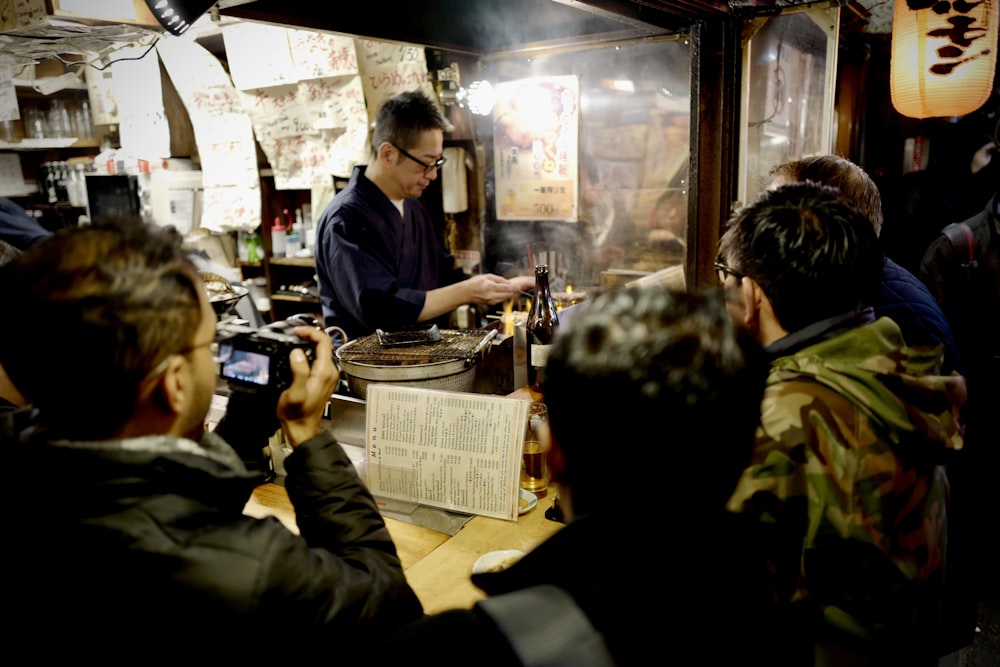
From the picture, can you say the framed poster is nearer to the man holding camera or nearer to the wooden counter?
the wooden counter

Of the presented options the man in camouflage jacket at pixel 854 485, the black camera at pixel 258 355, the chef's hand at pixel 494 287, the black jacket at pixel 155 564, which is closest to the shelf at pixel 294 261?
the chef's hand at pixel 494 287

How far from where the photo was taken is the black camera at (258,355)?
1.71 m

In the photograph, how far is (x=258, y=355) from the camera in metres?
1.73

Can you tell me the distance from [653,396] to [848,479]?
791mm

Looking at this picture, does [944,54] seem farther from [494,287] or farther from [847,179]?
[494,287]

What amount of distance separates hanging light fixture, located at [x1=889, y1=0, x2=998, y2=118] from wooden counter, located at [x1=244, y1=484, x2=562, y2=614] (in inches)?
153

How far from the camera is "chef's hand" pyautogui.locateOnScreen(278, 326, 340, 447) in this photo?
5.54 ft

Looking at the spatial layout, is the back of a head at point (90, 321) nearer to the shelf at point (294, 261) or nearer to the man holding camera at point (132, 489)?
the man holding camera at point (132, 489)

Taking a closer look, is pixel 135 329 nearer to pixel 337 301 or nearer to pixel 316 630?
pixel 316 630

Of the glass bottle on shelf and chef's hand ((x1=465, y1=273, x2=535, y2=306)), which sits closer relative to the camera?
chef's hand ((x1=465, y1=273, x2=535, y2=306))

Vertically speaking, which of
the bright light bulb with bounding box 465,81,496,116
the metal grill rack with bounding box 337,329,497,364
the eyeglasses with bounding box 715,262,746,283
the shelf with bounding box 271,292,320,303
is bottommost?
the shelf with bounding box 271,292,320,303

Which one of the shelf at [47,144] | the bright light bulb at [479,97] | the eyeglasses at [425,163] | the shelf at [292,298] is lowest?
the shelf at [292,298]

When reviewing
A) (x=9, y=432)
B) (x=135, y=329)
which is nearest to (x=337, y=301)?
(x=9, y=432)

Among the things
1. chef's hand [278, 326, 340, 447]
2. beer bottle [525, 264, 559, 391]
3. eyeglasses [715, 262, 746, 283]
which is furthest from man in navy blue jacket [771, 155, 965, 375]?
chef's hand [278, 326, 340, 447]
